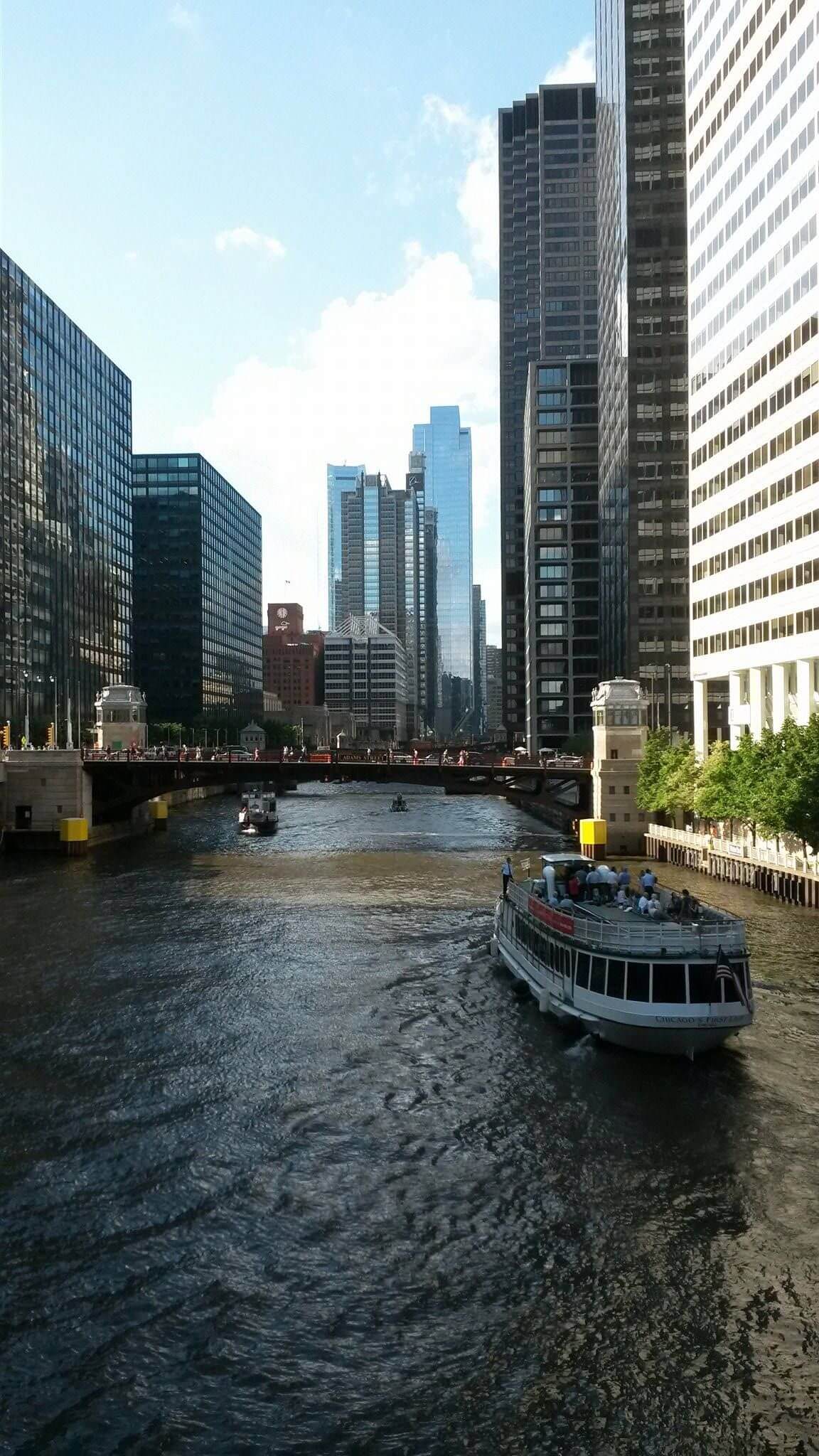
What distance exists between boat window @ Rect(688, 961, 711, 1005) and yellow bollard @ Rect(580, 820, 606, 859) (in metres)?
63.9

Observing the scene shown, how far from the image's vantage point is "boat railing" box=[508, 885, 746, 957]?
40.0 m

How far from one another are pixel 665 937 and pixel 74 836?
80441 millimetres

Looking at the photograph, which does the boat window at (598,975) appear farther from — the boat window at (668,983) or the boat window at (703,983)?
the boat window at (703,983)

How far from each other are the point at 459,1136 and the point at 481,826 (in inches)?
4294

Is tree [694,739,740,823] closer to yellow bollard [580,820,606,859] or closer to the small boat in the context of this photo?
yellow bollard [580,820,606,859]

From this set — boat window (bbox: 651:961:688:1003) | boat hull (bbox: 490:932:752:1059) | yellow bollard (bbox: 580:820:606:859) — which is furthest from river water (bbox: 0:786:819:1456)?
yellow bollard (bbox: 580:820:606:859)

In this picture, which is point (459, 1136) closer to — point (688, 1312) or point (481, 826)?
point (688, 1312)

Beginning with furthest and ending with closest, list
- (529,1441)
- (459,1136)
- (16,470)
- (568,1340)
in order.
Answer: (16,470), (459,1136), (568,1340), (529,1441)

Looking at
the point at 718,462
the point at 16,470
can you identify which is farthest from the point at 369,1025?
the point at 16,470

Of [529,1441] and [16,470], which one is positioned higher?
[16,470]

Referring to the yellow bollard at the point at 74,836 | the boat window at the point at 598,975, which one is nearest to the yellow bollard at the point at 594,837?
the yellow bollard at the point at 74,836

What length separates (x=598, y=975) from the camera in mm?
42250

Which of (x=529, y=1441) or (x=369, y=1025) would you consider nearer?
(x=529, y=1441)

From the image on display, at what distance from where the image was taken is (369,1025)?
44938 mm
